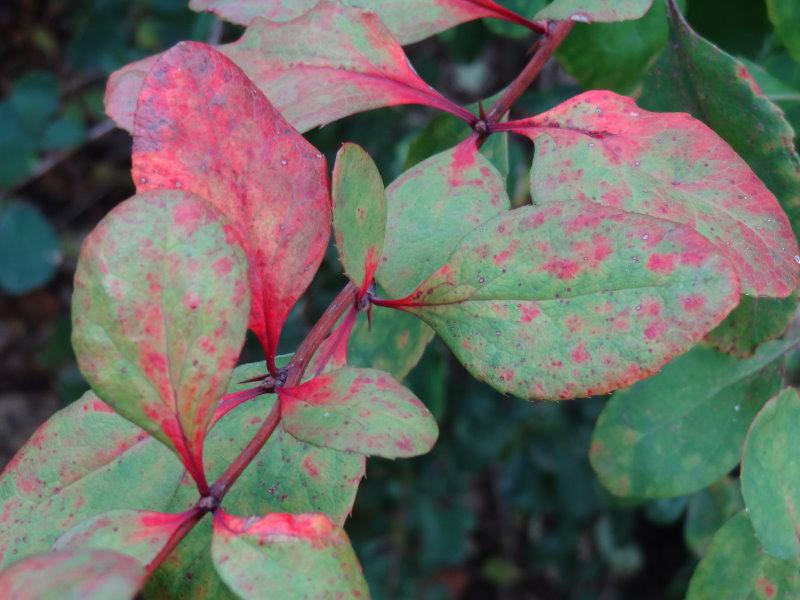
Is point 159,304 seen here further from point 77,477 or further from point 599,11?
point 599,11

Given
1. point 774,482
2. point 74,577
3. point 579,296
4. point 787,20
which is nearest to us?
point 74,577

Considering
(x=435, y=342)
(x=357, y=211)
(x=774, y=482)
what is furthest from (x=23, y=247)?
(x=774, y=482)

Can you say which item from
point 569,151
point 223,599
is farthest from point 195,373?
point 569,151

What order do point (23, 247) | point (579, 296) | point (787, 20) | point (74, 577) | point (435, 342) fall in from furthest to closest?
point (23, 247) < point (435, 342) < point (787, 20) < point (579, 296) < point (74, 577)

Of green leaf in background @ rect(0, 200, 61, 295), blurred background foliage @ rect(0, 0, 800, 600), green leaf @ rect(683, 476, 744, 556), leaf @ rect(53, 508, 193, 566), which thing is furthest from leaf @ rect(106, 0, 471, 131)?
green leaf in background @ rect(0, 200, 61, 295)

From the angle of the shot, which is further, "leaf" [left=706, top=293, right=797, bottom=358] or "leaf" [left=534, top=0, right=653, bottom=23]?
"leaf" [left=706, top=293, right=797, bottom=358]

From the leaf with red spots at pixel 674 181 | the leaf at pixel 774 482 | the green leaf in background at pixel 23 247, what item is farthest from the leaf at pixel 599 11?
the green leaf in background at pixel 23 247

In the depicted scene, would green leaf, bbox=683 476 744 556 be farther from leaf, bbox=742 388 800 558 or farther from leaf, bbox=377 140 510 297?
leaf, bbox=377 140 510 297
